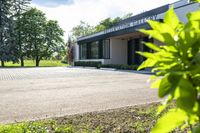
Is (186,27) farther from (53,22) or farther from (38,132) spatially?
(53,22)

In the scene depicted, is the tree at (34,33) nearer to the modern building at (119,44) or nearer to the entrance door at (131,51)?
the modern building at (119,44)

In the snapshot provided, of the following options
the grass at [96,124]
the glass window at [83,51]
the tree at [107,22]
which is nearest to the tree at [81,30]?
the tree at [107,22]

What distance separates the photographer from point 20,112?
23.4 ft

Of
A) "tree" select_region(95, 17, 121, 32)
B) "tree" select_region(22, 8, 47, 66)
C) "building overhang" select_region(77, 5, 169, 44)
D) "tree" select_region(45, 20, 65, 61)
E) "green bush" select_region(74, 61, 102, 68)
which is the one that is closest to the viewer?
"building overhang" select_region(77, 5, 169, 44)

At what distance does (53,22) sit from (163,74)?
60798 mm

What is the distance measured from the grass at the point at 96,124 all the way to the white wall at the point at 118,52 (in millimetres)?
28351

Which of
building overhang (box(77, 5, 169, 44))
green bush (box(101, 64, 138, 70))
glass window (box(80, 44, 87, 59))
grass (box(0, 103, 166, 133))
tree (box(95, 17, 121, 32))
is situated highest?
tree (box(95, 17, 121, 32))

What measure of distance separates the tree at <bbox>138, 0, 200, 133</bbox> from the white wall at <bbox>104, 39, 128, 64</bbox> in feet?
110

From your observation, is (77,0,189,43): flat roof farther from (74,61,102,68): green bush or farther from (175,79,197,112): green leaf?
(175,79,197,112): green leaf

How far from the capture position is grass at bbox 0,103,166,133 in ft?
15.5

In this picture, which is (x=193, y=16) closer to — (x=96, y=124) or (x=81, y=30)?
(x=96, y=124)

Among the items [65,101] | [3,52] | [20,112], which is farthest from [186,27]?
[3,52]

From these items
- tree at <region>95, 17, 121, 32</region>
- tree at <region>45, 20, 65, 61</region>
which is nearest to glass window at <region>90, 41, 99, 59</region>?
tree at <region>45, 20, 65, 61</region>

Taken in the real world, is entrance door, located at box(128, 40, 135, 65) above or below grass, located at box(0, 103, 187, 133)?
above
